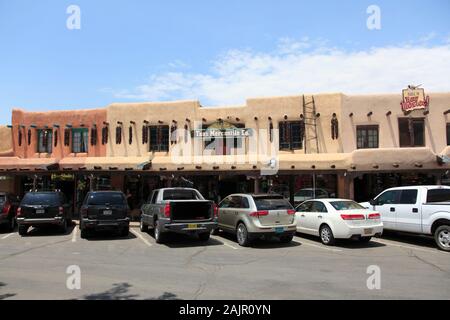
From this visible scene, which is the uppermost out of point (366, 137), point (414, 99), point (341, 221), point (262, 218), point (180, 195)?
point (414, 99)

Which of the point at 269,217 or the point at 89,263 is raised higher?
the point at 269,217

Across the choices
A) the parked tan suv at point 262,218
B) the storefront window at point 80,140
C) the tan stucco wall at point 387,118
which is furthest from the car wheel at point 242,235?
the storefront window at point 80,140

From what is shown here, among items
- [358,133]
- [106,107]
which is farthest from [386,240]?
[106,107]

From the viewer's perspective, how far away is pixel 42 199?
49.3ft

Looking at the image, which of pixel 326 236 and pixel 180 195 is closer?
pixel 326 236

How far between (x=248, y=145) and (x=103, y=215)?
30.3 ft

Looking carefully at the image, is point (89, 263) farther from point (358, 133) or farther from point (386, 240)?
point (358, 133)

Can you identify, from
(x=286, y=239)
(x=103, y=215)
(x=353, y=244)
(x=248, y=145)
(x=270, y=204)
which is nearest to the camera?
(x=270, y=204)

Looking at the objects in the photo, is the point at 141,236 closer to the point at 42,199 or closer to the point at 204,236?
the point at 204,236

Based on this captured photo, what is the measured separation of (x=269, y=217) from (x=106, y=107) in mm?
14584

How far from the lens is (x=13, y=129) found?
77.0 ft

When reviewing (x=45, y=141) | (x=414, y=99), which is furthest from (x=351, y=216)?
(x=45, y=141)

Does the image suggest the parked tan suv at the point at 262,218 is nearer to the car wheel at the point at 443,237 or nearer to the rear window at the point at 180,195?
the rear window at the point at 180,195
